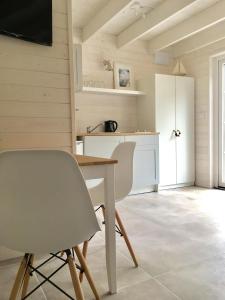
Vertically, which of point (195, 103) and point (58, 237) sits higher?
point (195, 103)

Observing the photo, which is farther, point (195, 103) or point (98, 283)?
point (195, 103)

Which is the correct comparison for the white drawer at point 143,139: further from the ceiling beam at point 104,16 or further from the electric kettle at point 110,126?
the ceiling beam at point 104,16

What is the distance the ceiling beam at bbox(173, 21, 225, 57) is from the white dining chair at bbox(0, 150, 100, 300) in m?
3.98

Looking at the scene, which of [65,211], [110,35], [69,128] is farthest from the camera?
[110,35]

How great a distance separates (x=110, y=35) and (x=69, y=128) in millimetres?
2990

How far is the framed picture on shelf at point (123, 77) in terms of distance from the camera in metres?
4.56

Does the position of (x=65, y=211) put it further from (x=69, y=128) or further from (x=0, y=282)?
(x=69, y=128)

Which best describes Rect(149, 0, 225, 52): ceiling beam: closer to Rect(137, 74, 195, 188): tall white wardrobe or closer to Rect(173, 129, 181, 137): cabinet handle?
Rect(137, 74, 195, 188): tall white wardrobe

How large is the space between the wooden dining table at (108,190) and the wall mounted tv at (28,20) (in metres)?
1.06

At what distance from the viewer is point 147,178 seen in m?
4.21

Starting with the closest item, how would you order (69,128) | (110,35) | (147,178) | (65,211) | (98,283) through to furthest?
(65,211), (98,283), (69,128), (147,178), (110,35)

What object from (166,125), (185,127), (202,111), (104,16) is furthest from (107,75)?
(202,111)

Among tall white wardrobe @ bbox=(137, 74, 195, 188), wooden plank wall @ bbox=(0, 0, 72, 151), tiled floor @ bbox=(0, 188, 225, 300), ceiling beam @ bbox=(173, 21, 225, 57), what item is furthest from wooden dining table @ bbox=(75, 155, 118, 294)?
ceiling beam @ bbox=(173, 21, 225, 57)

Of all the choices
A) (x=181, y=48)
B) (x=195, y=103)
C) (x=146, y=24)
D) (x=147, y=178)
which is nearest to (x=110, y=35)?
(x=146, y=24)
